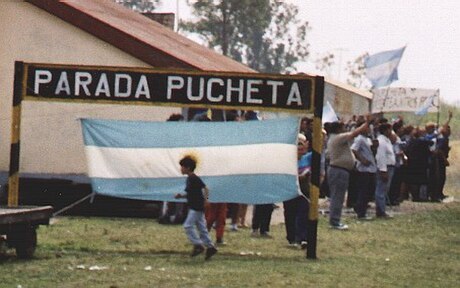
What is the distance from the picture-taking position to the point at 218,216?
17.3 metres

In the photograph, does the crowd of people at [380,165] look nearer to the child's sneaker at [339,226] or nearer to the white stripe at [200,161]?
the child's sneaker at [339,226]

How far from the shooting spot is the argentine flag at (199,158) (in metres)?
16.2

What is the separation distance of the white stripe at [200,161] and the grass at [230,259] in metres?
1.01

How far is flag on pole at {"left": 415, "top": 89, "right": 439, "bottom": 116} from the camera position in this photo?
40500 millimetres

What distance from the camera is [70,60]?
23.8 m

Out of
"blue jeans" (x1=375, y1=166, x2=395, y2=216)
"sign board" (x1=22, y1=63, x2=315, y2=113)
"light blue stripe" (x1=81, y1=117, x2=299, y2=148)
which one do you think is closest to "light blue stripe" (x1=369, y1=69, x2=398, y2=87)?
"blue jeans" (x1=375, y1=166, x2=395, y2=216)

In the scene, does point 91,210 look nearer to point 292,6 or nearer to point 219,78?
point 219,78

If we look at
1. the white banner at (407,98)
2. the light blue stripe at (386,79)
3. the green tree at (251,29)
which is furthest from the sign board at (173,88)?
the green tree at (251,29)

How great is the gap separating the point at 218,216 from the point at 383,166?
8.01 metres

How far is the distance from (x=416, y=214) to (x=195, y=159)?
11.0 meters

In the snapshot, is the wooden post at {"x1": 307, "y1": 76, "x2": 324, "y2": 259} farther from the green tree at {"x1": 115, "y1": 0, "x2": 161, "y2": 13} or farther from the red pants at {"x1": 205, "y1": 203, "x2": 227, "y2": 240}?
the green tree at {"x1": 115, "y1": 0, "x2": 161, "y2": 13}

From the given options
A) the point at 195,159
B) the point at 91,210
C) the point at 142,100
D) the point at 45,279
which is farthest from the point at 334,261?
the point at 91,210

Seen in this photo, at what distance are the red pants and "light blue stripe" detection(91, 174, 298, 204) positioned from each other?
37.1 inches

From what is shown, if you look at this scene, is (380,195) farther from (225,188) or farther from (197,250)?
(197,250)
